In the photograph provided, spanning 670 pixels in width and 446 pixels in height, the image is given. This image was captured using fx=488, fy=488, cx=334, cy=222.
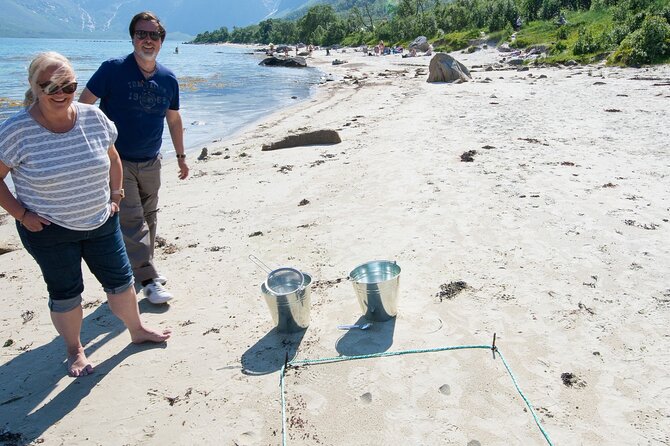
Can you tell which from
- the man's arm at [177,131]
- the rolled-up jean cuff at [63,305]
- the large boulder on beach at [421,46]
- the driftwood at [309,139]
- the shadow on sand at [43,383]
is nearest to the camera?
the shadow on sand at [43,383]

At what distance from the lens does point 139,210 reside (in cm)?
425

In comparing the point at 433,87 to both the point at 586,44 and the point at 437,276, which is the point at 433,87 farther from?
the point at 437,276

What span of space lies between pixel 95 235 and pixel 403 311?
235cm

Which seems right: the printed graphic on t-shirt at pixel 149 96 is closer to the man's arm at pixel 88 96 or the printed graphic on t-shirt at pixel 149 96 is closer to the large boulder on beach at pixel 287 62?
the man's arm at pixel 88 96

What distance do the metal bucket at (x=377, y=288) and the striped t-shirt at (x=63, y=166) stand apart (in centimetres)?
188

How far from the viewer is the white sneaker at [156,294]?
168 inches

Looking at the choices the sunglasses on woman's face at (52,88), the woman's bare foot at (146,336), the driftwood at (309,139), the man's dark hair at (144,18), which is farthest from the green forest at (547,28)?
the sunglasses on woman's face at (52,88)

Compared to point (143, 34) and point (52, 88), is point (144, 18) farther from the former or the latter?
point (52, 88)

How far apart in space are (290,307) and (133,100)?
2099 mm

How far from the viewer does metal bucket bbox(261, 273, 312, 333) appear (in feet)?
11.8

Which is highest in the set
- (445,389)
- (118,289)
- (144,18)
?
(144,18)

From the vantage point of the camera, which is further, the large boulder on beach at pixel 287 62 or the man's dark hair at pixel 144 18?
the large boulder on beach at pixel 287 62

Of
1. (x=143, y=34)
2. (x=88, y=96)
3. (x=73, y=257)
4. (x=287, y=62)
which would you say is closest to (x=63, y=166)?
(x=73, y=257)

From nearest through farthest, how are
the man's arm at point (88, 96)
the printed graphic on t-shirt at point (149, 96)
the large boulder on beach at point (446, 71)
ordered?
the man's arm at point (88, 96), the printed graphic on t-shirt at point (149, 96), the large boulder on beach at point (446, 71)
